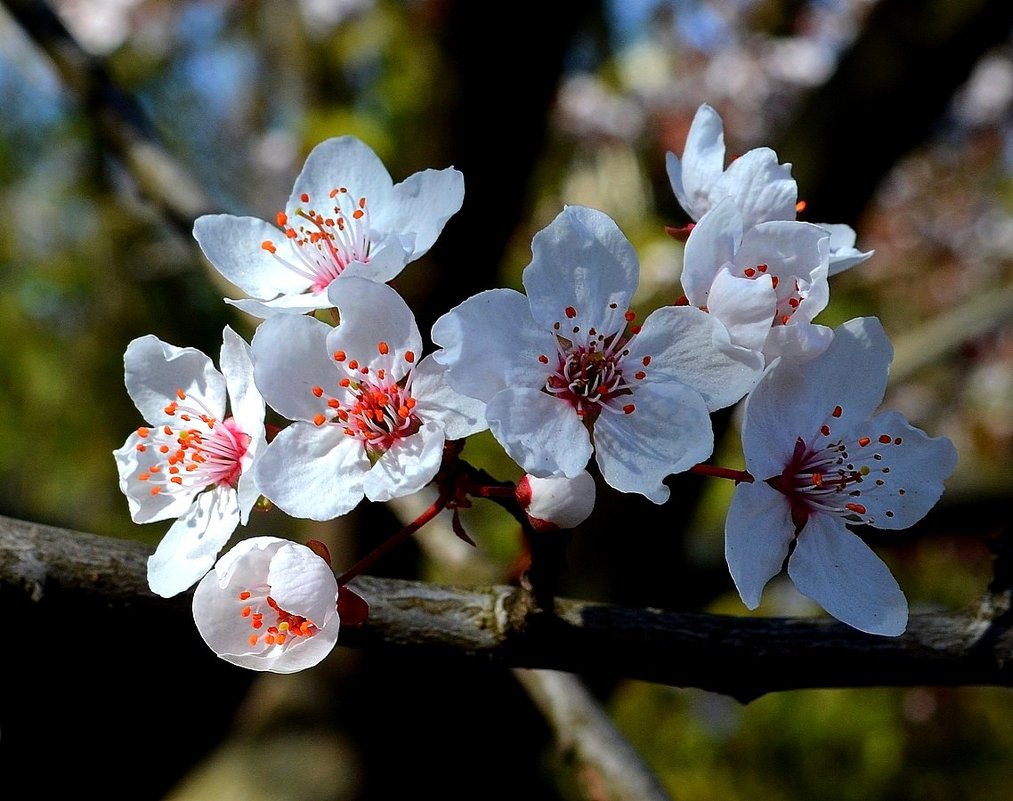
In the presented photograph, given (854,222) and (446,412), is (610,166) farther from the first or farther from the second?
(446,412)

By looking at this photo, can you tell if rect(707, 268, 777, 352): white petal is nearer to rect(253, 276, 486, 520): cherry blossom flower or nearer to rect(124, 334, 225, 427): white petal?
rect(253, 276, 486, 520): cherry blossom flower

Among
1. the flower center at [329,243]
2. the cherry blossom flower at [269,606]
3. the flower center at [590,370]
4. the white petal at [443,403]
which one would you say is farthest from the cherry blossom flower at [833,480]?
the flower center at [329,243]

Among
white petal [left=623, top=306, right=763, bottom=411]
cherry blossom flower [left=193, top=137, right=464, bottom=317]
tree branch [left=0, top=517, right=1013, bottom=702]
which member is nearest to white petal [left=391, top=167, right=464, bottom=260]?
cherry blossom flower [left=193, top=137, right=464, bottom=317]

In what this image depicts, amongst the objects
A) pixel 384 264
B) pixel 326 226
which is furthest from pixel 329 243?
pixel 384 264

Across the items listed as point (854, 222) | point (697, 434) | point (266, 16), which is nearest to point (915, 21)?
point (854, 222)

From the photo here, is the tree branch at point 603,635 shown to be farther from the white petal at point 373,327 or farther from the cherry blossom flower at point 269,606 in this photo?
the white petal at point 373,327
